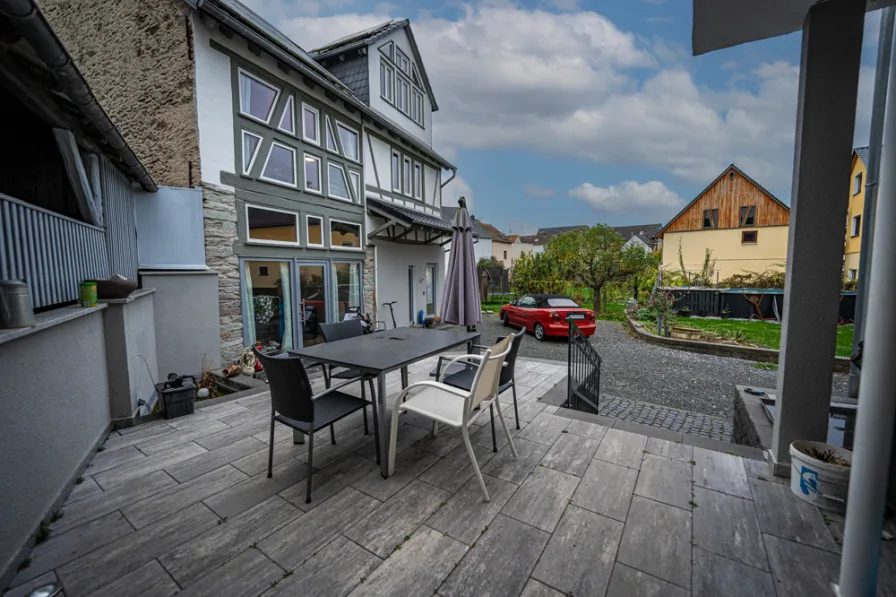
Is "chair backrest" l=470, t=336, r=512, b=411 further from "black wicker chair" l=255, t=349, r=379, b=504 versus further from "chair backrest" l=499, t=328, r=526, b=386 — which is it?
"black wicker chair" l=255, t=349, r=379, b=504

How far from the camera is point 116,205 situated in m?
4.09

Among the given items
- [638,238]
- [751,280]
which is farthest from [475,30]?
[638,238]

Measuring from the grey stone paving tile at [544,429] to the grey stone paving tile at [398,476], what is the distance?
963mm

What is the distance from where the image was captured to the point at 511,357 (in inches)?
122

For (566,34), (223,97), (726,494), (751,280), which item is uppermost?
(566,34)

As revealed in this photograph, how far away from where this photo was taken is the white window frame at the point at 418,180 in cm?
1134

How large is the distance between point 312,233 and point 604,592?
735 cm

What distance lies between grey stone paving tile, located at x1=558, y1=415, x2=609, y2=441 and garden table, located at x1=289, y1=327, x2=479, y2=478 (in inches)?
50.4

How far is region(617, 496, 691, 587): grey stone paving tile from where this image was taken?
1781 mm

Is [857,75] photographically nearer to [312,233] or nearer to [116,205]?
[116,205]

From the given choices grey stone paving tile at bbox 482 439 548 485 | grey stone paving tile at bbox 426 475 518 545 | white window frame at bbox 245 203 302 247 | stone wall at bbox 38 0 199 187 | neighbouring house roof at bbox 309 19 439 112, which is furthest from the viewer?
neighbouring house roof at bbox 309 19 439 112

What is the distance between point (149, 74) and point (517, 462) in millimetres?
7748

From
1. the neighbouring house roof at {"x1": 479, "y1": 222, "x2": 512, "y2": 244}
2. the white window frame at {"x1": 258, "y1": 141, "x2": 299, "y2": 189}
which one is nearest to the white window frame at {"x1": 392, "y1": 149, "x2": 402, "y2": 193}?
the white window frame at {"x1": 258, "y1": 141, "x2": 299, "y2": 189}

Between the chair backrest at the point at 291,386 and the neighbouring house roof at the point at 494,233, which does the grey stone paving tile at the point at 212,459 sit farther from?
the neighbouring house roof at the point at 494,233
